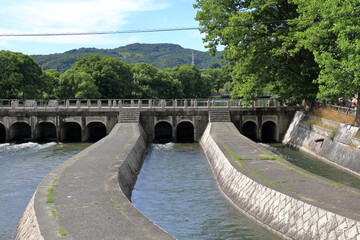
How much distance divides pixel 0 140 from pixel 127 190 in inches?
1368

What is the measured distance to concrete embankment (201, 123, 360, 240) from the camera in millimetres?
15695

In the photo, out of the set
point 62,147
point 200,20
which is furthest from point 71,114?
point 200,20

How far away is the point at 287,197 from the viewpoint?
726 inches

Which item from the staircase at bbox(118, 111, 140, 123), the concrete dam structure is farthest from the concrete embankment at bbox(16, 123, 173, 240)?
the staircase at bbox(118, 111, 140, 123)

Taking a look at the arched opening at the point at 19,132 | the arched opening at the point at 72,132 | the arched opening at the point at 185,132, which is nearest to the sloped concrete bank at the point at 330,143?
the arched opening at the point at 185,132

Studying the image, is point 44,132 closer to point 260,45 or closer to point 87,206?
point 260,45

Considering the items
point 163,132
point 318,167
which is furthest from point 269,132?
point 318,167

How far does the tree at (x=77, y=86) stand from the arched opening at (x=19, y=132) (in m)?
29.5

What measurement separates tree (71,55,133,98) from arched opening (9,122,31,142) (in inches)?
1604

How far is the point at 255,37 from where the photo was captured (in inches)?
1694

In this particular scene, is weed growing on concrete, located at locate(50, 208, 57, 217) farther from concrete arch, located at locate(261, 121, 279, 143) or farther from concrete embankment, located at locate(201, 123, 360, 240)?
concrete arch, located at locate(261, 121, 279, 143)

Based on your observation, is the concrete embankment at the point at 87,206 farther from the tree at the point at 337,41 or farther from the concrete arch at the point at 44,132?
the concrete arch at the point at 44,132

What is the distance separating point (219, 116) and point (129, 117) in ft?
37.1

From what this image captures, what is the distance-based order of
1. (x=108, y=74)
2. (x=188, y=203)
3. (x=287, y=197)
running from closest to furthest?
(x=287, y=197), (x=188, y=203), (x=108, y=74)
